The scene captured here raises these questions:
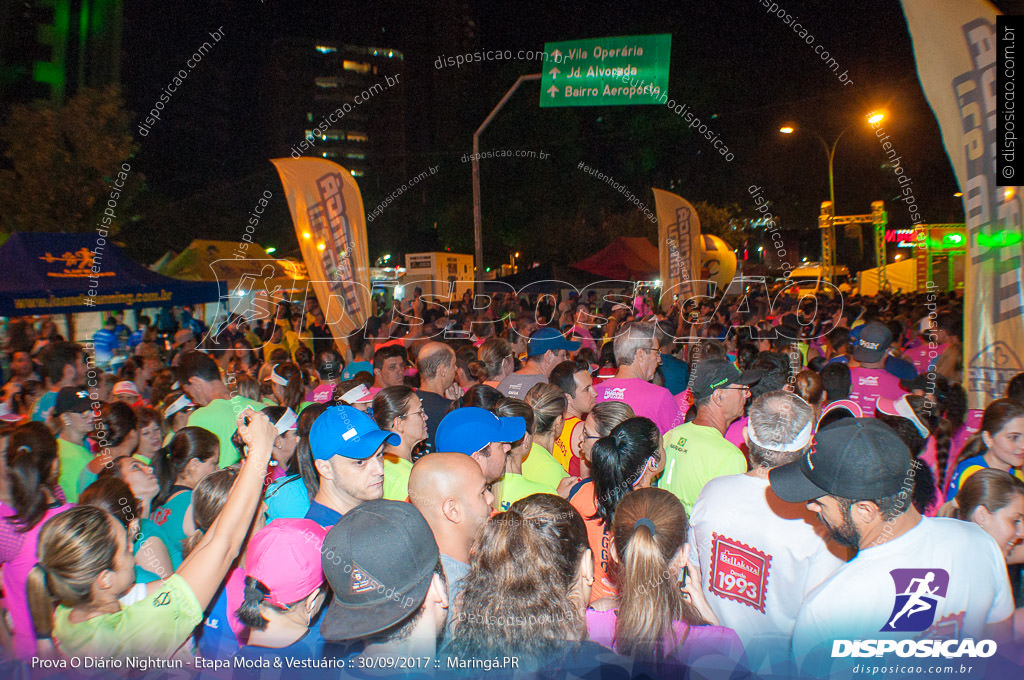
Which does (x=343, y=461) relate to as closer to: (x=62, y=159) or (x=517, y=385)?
(x=517, y=385)

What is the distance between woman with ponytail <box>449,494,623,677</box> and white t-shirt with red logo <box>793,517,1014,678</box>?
0.65 meters

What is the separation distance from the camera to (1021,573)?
120 inches

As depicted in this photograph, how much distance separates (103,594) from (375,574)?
1.04 metres

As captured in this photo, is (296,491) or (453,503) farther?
(296,491)

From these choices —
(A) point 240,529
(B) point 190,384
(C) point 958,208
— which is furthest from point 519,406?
(C) point 958,208

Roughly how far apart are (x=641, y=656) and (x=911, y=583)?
0.86m

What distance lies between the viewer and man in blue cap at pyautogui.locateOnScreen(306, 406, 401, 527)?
9.45 ft

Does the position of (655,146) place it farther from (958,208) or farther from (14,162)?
(14,162)

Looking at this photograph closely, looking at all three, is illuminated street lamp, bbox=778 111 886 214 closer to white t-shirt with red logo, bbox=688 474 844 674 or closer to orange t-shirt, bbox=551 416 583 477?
orange t-shirt, bbox=551 416 583 477

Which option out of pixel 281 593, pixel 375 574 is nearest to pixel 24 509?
pixel 281 593

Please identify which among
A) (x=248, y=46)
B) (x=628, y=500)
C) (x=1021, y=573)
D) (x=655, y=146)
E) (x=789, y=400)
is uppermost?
(x=248, y=46)

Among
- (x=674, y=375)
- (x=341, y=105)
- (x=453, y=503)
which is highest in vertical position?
(x=341, y=105)

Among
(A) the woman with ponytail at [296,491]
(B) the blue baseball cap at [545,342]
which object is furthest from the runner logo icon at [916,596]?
(B) the blue baseball cap at [545,342]

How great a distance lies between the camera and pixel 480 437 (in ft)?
10.7
